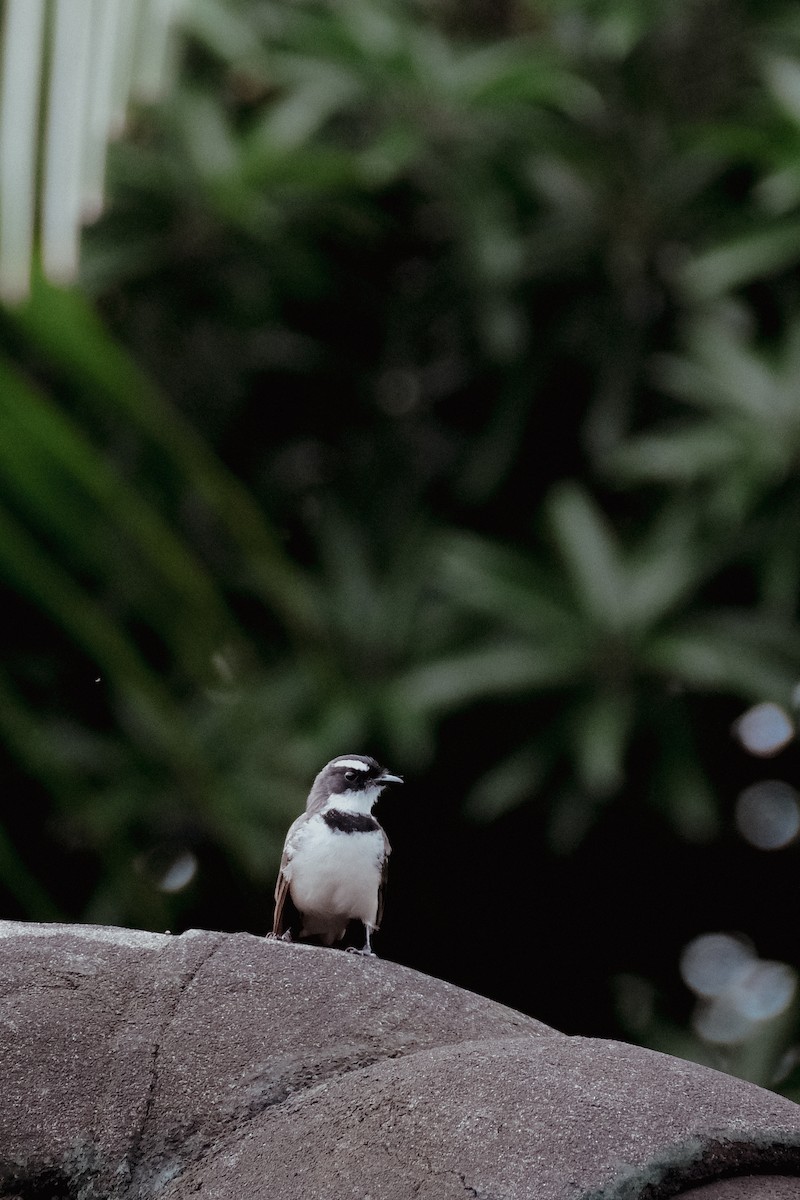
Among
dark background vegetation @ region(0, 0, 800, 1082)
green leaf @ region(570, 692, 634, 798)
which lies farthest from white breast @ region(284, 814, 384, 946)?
green leaf @ region(570, 692, 634, 798)

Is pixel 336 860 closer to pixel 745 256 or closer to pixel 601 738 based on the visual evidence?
pixel 601 738

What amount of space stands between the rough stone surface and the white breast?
1.98ft

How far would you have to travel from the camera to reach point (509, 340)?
16.1 ft

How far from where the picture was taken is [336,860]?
250 cm

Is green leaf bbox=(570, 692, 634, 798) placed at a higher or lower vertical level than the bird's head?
higher

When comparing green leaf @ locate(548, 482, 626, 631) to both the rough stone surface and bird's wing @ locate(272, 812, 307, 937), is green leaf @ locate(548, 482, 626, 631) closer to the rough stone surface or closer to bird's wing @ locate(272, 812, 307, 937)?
bird's wing @ locate(272, 812, 307, 937)

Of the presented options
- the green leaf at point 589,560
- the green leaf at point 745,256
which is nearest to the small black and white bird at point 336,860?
the green leaf at point 589,560

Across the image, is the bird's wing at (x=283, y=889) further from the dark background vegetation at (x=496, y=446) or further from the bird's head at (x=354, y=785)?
the dark background vegetation at (x=496, y=446)

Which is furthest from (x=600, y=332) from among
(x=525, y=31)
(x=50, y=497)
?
(x=50, y=497)

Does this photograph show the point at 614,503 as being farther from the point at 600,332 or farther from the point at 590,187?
the point at 590,187

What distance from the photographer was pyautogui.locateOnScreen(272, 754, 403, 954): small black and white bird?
8.19ft

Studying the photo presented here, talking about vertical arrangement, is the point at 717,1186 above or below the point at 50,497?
below

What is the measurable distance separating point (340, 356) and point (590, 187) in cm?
110

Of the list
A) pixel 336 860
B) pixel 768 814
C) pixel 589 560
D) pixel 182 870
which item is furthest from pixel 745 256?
pixel 336 860
